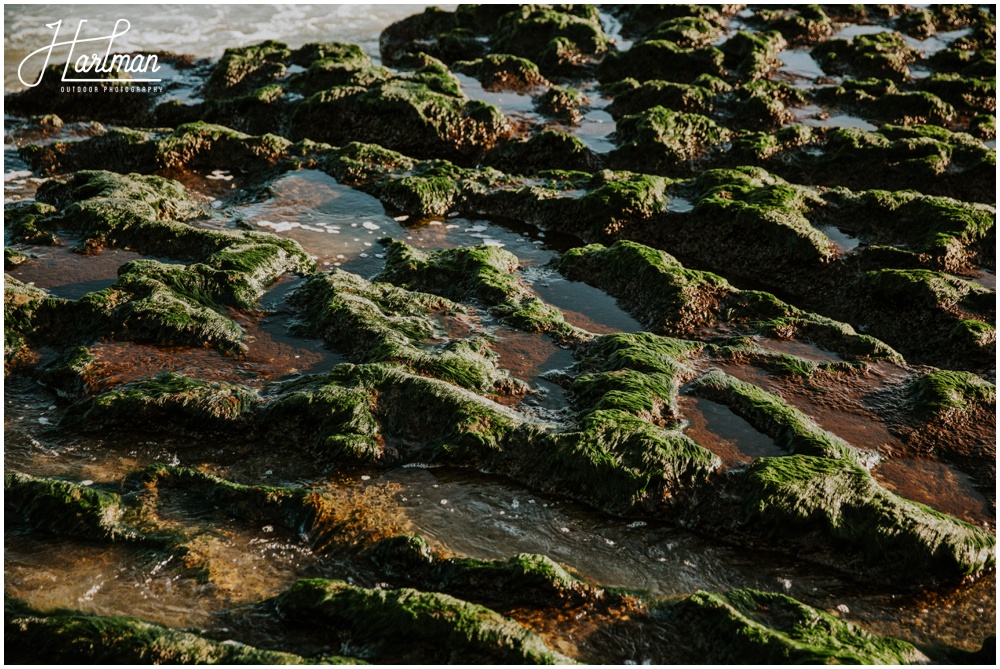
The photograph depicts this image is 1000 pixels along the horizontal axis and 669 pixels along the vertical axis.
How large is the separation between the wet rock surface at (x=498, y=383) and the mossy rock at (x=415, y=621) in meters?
0.02

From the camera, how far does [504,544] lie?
612cm

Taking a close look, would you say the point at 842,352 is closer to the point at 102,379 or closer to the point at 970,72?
the point at 102,379

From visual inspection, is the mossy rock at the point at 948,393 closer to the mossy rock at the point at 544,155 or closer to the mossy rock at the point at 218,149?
the mossy rock at the point at 544,155

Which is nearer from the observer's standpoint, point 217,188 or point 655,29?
point 217,188

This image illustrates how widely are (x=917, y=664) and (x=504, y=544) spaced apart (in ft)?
10.1

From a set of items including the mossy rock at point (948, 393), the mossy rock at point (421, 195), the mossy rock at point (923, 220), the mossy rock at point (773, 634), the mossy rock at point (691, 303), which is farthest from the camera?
the mossy rock at point (421, 195)

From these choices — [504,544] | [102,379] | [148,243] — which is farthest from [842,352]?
[148,243]

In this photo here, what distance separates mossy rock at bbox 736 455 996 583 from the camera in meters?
6.07

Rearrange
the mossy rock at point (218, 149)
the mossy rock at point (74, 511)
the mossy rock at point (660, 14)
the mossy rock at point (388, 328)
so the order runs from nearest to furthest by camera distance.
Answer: the mossy rock at point (74, 511) < the mossy rock at point (388, 328) < the mossy rock at point (218, 149) < the mossy rock at point (660, 14)

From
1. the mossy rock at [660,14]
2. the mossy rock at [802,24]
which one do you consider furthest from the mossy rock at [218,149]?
the mossy rock at [802,24]

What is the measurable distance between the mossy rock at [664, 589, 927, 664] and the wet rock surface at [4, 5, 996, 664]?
1.1 inches

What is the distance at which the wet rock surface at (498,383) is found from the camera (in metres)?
5.38

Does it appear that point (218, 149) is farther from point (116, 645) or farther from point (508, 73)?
point (116, 645)

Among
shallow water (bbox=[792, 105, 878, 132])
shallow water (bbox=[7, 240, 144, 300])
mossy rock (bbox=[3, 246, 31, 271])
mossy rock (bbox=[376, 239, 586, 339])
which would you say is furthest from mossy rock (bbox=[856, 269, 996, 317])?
mossy rock (bbox=[3, 246, 31, 271])
